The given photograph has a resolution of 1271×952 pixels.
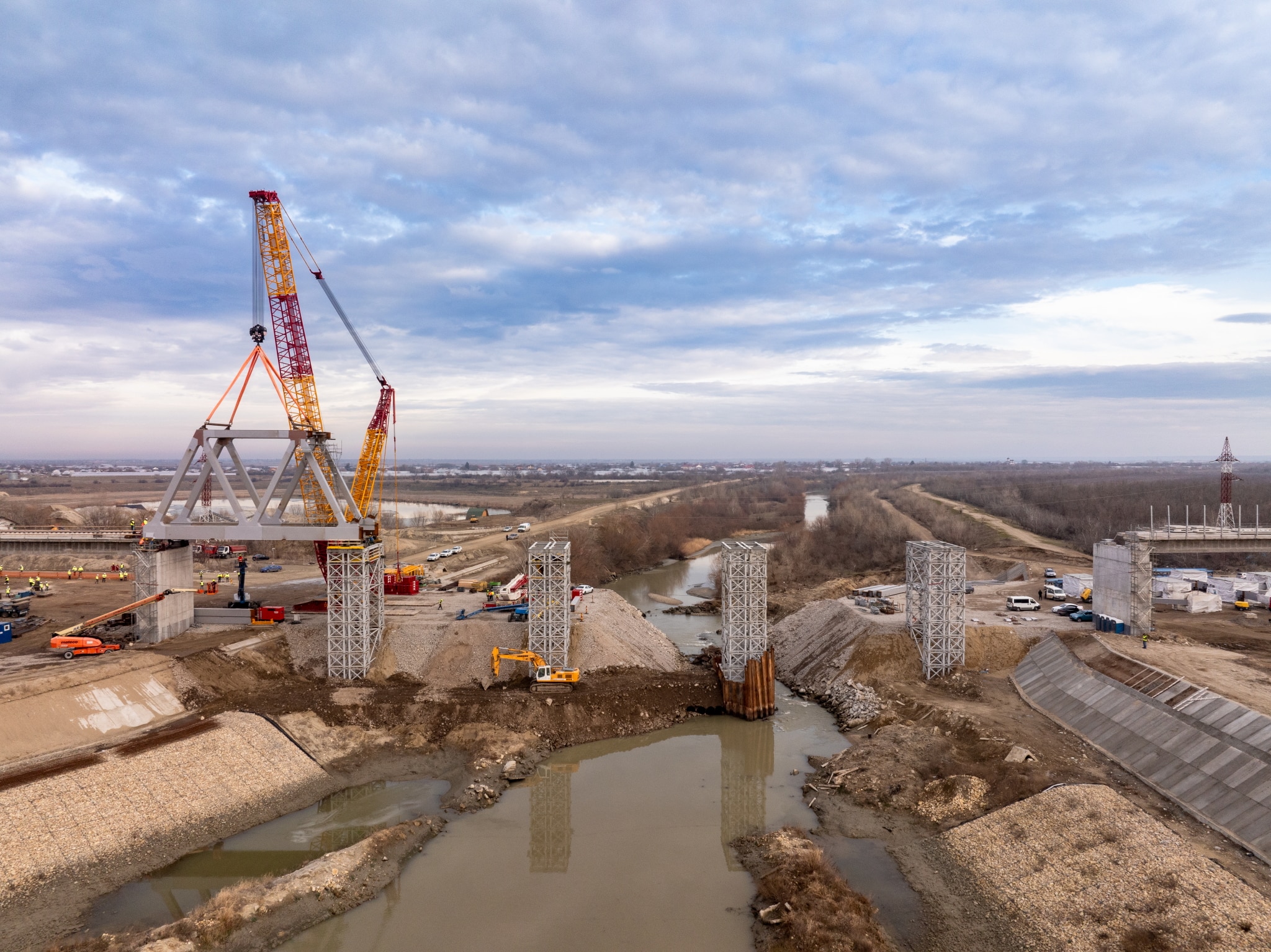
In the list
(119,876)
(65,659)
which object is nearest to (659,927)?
(119,876)

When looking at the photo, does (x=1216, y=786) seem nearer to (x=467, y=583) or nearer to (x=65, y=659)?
(x=467, y=583)

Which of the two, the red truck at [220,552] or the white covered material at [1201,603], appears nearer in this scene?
the white covered material at [1201,603]

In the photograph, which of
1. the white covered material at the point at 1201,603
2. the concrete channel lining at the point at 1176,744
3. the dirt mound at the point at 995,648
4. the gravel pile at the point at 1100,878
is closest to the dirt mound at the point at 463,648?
the dirt mound at the point at 995,648

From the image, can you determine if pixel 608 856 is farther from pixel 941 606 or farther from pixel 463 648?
pixel 941 606

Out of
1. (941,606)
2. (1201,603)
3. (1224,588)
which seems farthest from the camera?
(1224,588)

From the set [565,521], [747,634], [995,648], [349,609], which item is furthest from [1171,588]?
[565,521]

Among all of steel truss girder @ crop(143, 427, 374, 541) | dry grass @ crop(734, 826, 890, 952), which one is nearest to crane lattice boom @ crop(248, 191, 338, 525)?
steel truss girder @ crop(143, 427, 374, 541)

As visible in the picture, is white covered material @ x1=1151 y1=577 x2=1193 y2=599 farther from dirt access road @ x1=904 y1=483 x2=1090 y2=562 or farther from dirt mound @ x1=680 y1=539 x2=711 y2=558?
dirt mound @ x1=680 y1=539 x2=711 y2=558

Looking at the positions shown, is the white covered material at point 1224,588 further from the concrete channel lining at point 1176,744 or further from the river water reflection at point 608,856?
the river water reflection at point 608,856
